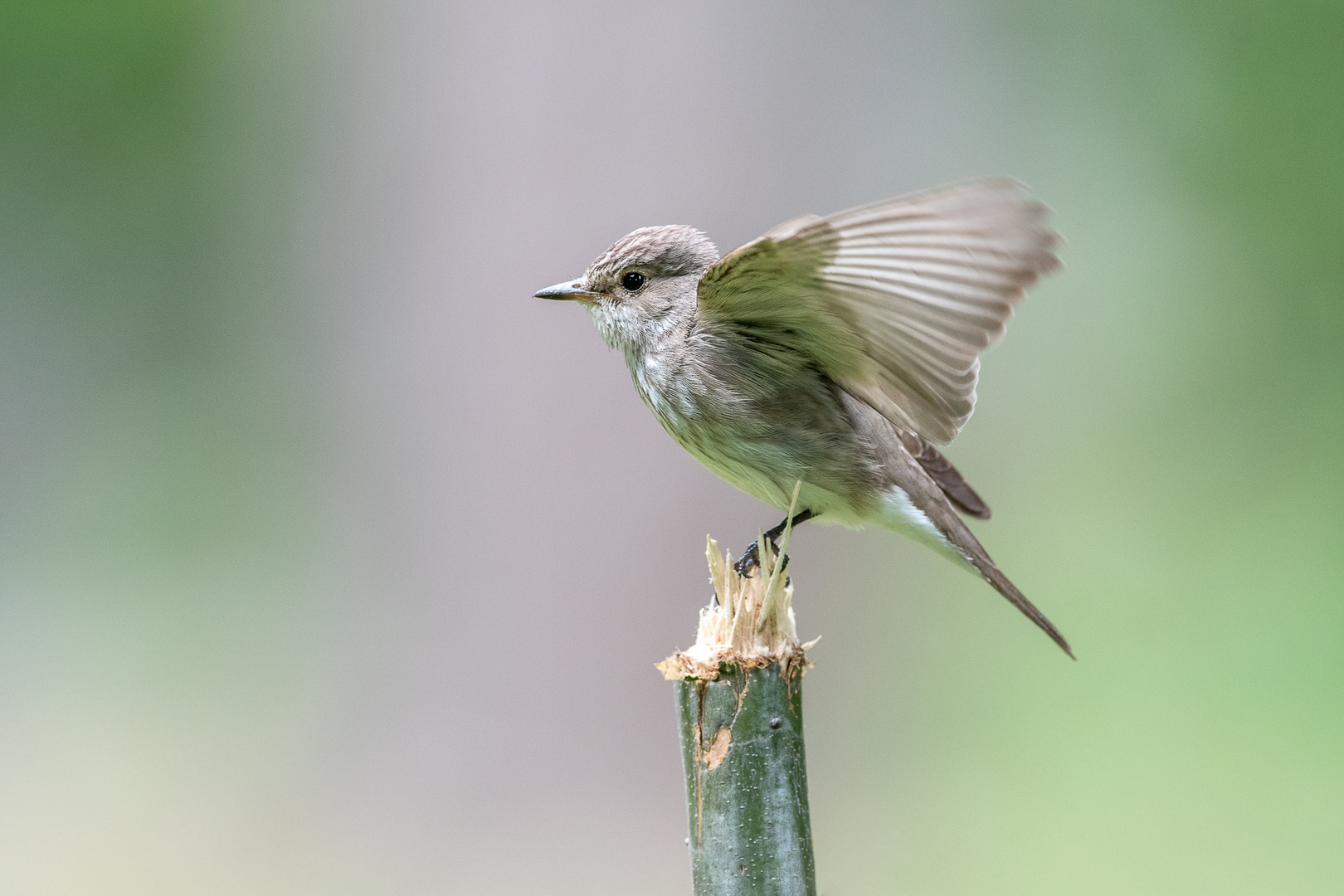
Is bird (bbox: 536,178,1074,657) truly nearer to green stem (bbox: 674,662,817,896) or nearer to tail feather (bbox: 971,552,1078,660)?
tail feather (bbox: 971,552,1078,660)

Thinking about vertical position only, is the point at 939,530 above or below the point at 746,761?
above

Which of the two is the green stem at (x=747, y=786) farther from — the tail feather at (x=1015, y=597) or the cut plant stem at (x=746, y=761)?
the tail feather at (x=1015, y=597)

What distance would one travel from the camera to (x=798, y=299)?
3324 mm

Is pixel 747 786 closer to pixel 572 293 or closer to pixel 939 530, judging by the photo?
pixel 939 530

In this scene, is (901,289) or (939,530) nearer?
(901,289)

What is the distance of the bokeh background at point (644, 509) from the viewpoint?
21.7ft

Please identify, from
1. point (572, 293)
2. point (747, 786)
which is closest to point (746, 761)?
point (747, 786)

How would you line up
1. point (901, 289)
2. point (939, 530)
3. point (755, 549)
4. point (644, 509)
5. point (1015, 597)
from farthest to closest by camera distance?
point (644, 509) < point (755, 549) < point (939, 530) < point (1015, 597) < point (901, 289)

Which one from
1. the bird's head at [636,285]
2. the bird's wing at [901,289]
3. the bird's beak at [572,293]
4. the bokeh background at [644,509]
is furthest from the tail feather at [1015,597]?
the bokeh background at [644,509]

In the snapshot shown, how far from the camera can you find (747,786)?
240 cm

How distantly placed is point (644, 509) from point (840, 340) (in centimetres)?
315

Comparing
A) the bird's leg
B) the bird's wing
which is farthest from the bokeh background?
the bird's wing

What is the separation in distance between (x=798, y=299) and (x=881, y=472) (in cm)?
82

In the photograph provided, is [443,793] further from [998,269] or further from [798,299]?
[998,269]
